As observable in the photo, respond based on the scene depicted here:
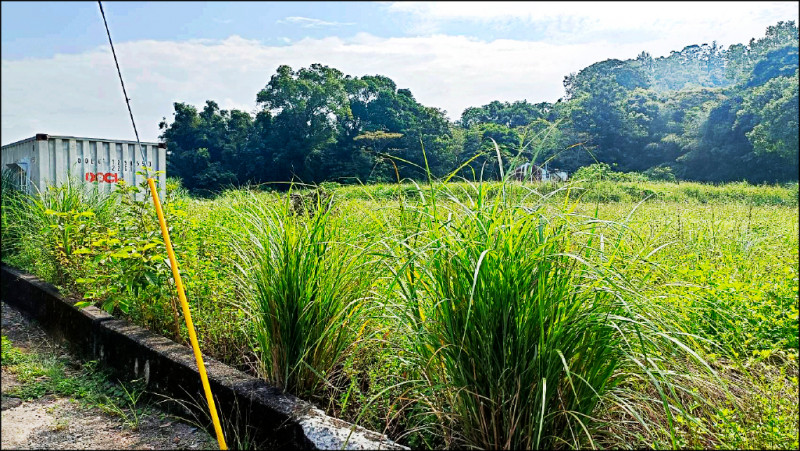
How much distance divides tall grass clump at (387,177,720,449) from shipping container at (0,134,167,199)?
6894mm

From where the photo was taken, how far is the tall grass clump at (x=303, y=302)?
104 inches

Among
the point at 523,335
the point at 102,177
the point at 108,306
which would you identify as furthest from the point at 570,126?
the point at 523,335

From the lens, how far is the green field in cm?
190

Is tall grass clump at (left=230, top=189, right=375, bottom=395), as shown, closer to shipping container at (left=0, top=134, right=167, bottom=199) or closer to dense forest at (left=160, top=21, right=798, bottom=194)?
dense forest at (left=160, top=21, right=798, bottom=194)

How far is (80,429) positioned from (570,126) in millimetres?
11736

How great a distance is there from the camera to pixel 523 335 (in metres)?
1.88

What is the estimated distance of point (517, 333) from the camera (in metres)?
1.89

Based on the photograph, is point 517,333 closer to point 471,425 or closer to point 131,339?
point 471,425

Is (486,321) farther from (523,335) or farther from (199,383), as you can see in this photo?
(199,383)

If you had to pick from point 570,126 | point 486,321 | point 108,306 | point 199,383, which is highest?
point 570,126

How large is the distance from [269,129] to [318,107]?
1867 mm

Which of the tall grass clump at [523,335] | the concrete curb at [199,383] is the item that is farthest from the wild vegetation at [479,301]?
the concrete curb at [199,383]

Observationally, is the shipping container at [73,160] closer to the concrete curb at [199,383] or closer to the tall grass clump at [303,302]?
the concrete curb at [199,383]

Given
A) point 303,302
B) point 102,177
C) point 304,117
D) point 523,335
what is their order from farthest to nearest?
point 304,117
point 102,177
point 303,302
point 523,335
